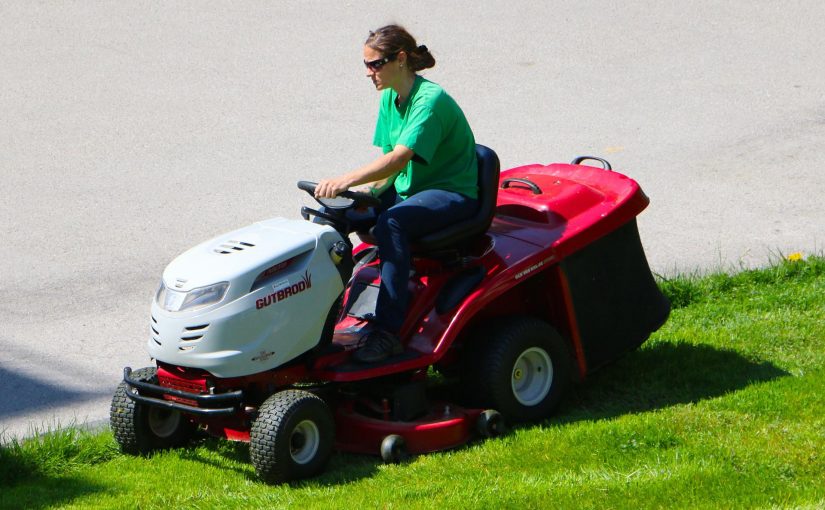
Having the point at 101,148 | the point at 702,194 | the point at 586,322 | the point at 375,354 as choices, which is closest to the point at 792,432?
the point at 586,322

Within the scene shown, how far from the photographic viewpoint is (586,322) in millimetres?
5672

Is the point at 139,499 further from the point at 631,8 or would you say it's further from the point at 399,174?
the point at 631,8

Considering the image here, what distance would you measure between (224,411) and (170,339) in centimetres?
34

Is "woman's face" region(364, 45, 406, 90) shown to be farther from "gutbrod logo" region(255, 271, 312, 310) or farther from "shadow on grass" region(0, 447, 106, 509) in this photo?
"shadow on grass" region(0, 447, 106, 509)

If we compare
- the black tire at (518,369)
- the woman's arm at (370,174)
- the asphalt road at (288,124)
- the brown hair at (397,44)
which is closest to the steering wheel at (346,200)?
the woman's arm at (370,174)

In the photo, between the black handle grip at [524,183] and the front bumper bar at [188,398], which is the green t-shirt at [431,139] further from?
the front bumper bar at [188,398]

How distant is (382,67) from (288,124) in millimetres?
5015

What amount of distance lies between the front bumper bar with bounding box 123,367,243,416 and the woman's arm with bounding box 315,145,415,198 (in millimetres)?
873

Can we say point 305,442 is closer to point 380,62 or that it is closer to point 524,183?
point 380,62

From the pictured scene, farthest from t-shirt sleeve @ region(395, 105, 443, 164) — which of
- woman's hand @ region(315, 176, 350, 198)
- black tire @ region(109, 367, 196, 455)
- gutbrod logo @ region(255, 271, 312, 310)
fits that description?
black tire @ region(109, 367, 196, 455)

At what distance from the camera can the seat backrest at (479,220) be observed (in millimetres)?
5297

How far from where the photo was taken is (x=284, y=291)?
4961mm

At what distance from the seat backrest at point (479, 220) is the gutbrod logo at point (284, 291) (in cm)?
51

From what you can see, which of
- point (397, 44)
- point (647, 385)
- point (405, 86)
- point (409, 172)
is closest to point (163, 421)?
point (409, 172)
